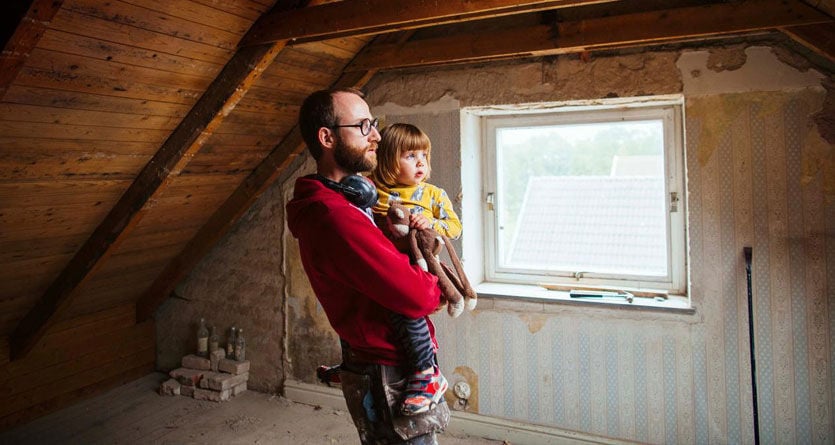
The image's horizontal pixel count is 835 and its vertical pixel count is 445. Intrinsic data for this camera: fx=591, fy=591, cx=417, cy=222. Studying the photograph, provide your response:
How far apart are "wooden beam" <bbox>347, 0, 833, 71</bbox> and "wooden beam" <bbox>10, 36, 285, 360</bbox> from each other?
0.74 m

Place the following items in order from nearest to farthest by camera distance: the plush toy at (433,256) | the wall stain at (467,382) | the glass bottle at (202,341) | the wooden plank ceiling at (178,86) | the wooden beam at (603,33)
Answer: the plush toy at (433,256), the wooden plank ceiling at (178,86), the wooden beam at (603,33), the wall stain at (467,382), the glass bottle at (202,341)

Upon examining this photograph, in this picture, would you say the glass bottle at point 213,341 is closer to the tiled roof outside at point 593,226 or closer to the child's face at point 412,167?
the tiled roof outside at point 593,226

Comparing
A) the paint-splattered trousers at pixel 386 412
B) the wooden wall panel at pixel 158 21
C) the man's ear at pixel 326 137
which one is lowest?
the paint-splattered trousers at pixel 386 412

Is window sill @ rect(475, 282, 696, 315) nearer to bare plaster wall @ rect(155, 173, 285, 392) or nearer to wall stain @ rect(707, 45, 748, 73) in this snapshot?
wall stain @ rect(707, 45, 748, 73)

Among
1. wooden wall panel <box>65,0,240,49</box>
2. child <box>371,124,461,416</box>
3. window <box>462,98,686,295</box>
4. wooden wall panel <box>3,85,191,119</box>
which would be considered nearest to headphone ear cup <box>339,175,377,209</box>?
child <box>371,124,461,416</box>

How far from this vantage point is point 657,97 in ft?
9.20

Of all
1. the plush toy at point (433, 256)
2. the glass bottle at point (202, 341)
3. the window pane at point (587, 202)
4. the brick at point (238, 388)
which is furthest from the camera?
the glass bottle at point (202, 341)

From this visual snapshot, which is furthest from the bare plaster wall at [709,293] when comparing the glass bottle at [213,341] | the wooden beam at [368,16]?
the glass bottle at [213,341]

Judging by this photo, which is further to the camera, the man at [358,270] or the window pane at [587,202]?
the window pane at [587,202]

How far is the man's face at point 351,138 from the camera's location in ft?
5.12

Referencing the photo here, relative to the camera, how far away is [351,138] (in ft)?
5.12

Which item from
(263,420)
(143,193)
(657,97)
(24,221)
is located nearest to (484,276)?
(657,97)

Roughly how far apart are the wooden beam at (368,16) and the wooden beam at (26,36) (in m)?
0.85

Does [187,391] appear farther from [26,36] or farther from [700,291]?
[700,291]
